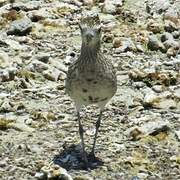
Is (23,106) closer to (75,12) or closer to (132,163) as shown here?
(132,163)

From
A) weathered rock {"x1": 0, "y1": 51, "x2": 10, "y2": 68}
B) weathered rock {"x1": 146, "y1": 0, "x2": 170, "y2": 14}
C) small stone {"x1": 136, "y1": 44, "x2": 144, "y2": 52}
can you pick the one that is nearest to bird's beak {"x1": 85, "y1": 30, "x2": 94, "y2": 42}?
weathered rock {"x1": 0, "y1": 51, "x2": 10, "y2": 68}

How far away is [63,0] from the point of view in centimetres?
1509

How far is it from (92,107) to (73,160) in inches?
64.6

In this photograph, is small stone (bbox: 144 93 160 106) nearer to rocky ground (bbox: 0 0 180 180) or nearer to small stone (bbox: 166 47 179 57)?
rocky ground (bbox: 0 0 180 180)

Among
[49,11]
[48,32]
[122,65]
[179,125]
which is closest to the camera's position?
[179,125]

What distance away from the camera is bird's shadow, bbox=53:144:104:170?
8547 millimetres

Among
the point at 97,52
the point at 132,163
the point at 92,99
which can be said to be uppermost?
the point at 97,52

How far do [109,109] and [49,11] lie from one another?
4.49 m

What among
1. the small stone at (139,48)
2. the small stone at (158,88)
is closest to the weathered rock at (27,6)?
the small stone at (139,48)

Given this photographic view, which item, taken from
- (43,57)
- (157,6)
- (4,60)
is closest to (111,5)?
(157,6)

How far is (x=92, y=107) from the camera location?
10.2 meters

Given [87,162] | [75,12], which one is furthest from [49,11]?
A: [87,162]

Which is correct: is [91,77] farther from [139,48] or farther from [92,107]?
[139,48]

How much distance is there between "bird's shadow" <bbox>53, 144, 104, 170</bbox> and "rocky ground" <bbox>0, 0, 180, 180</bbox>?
14mm
